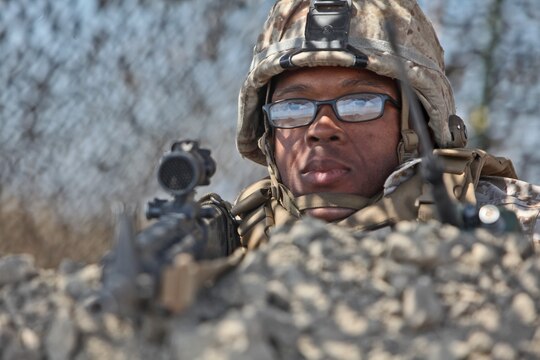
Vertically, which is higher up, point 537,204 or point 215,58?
point 215,58

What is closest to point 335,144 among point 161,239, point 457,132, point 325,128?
point 325,128

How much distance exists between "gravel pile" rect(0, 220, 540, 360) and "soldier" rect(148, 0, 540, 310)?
0.99 m

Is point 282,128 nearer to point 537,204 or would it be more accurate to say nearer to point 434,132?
point 434,132

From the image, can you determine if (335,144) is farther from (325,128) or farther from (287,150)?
(287,150)

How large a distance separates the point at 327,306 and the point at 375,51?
168 centimetres

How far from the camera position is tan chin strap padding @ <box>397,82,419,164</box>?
319cm

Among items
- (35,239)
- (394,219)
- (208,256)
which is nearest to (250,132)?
(394,219)

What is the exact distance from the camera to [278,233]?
6.24 ft

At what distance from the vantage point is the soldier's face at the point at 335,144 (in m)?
3.06

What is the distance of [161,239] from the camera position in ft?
5.76

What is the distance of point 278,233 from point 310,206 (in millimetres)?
1141

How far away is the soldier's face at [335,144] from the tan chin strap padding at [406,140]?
3 centimetres

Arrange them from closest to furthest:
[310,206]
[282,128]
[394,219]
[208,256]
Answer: [208,256] < [394,219] < [310,206] < [282,128]

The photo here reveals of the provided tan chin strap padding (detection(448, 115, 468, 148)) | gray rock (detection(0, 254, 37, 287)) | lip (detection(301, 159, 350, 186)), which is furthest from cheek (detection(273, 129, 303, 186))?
gray rock (detection(0, 254, 37, 287))
